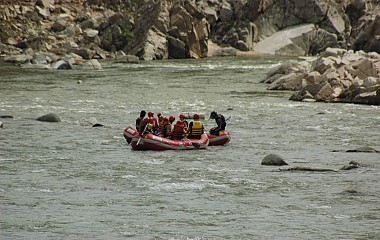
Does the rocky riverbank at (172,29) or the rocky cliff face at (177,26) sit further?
the rocky cliff face at (177,26)

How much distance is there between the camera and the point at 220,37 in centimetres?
9731

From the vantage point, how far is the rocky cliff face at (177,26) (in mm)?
81312

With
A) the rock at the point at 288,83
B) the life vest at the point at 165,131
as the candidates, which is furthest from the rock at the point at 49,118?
the rock at the point at 288,83

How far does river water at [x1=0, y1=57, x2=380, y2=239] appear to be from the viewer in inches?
745

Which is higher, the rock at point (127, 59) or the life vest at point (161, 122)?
the life vest at point (161, 122)

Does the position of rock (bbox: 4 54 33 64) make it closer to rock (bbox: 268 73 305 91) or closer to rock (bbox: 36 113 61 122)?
rock (bbox: 268 73 305 91)

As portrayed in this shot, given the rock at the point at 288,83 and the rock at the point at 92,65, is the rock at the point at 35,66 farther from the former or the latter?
the rock at the point at 288,83

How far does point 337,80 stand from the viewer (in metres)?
45.2

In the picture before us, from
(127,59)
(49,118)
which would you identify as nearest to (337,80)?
(49,118)

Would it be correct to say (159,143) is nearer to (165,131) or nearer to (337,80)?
(165,131)

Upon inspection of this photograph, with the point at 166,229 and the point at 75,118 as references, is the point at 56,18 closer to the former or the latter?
the point at 75,118

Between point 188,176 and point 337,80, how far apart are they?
893 inches

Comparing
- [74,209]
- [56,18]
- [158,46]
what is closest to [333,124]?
[74,209]

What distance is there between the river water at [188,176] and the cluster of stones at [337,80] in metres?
1.42
